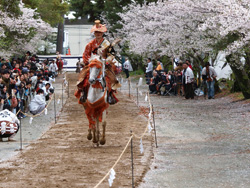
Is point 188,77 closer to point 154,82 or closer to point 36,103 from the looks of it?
point 154,82


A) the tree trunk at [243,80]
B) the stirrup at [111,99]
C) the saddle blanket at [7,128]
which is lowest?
the saddle blanket at [7,128]

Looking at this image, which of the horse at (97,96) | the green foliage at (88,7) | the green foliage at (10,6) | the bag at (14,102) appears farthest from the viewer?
the green foliage at (88,7)

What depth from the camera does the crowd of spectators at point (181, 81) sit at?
27359 mm

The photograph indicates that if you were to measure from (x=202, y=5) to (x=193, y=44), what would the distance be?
5.65 meters

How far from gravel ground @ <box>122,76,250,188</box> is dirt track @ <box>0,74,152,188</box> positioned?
0.48 m

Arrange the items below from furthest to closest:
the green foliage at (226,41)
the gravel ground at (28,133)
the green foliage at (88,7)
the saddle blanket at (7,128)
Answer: the green foliage at (88,7) → the green foliage at (226,41) → the saddle blanket at (7,128) → the gravel ground at (28,133)

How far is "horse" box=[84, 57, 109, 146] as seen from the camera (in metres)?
13.3

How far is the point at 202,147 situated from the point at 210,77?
13806 millimetres

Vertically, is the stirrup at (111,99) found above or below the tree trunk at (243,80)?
below

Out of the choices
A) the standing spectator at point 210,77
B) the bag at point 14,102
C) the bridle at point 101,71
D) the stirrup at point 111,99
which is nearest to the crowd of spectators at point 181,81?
the standing spectator at point 210,77

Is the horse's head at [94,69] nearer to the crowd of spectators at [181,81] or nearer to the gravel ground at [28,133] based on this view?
the gravel ground at [28,133]

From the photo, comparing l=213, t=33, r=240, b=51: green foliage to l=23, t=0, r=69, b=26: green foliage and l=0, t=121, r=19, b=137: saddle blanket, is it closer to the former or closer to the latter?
l=0, t=121, r=19, b=137: saddle blanket

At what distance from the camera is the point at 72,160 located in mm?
11984

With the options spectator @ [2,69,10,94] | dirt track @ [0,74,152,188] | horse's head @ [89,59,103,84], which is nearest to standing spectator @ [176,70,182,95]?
dirt track @ [0,74,152,188]
